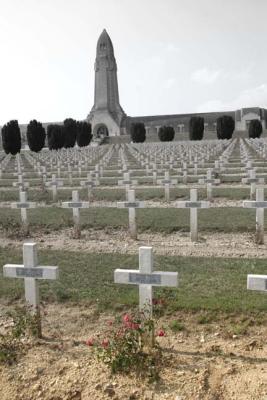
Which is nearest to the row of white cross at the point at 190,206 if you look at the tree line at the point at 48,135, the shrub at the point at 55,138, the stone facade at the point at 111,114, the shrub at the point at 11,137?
the shrub at the point at 11,137

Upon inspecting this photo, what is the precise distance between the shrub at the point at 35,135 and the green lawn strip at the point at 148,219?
95.0 feet

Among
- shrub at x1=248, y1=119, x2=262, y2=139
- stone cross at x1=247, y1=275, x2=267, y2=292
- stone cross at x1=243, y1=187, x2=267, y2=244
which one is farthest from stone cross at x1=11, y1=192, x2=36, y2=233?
shrub at x1=248, y1=119, x2=262, y2=139

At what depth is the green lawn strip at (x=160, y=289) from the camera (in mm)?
4703

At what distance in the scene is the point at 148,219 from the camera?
9297mm

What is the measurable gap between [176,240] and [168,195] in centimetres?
407

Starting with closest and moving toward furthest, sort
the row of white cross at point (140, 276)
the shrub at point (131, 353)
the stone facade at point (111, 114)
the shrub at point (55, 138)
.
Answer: the shrub at point (131, 353), the row of white cross at point (140, 276), the shrub at point (55, 138), the stone facade at point (111, 114)

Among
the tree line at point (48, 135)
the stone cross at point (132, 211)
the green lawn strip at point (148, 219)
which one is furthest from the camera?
the tree line at point (48, 135)

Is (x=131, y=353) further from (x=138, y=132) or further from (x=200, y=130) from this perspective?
(x=138, y=132)


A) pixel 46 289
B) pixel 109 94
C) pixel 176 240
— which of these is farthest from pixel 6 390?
pixel 109 94

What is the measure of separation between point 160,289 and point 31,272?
1.57 metres

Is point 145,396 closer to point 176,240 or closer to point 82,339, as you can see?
point 82,339

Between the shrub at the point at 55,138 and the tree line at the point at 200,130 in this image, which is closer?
the shrub at the point at 55,138

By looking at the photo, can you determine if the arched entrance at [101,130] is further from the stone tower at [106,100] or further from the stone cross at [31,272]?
the stone cross at [31,272]

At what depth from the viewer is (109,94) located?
225 feet
